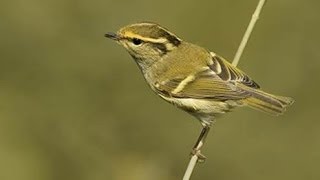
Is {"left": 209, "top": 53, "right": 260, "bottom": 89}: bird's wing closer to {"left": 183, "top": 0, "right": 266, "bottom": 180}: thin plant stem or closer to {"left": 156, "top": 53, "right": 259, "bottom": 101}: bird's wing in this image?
{"left": 156, "top": 53, "right": 259, "bottom": 101}: bird's wing

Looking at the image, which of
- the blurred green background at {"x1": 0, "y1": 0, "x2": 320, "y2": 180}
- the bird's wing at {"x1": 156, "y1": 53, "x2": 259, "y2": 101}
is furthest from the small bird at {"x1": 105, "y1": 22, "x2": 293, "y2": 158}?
the blurred green background at {"x1": 0, "y1": 0, "x2": 320, "y2": 180}

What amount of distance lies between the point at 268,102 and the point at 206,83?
1.59ft

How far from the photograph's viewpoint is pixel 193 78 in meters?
5.10

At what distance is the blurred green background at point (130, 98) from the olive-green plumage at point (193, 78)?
2.16 m

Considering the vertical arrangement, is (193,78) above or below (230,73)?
below

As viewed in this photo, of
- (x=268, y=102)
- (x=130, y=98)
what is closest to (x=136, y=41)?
(x=268, y=102)

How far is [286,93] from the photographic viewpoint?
8.19m

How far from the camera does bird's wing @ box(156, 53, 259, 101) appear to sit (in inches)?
199

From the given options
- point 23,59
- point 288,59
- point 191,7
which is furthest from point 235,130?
point 23,59

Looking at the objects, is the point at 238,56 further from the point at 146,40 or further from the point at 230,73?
the point at 146,40

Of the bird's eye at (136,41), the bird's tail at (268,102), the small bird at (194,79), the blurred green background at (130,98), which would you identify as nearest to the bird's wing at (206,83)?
the small bird at (194,79)

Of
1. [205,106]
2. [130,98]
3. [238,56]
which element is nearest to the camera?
[238,56]

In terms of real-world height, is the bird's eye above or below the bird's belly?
above

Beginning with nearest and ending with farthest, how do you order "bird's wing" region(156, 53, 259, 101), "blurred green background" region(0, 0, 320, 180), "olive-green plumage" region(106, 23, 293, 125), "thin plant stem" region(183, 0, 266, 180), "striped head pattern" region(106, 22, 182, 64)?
"thin plant stem" region(183, 0, 266, 180) < "striped head pattern" region(106, 22, 182, 64) < "olive-green plumage" region(106, 23, 293, 125) < "bird's wing" region(156, 53, 259, 101) < "blurred green background" region(0, 0, 320, 180)
